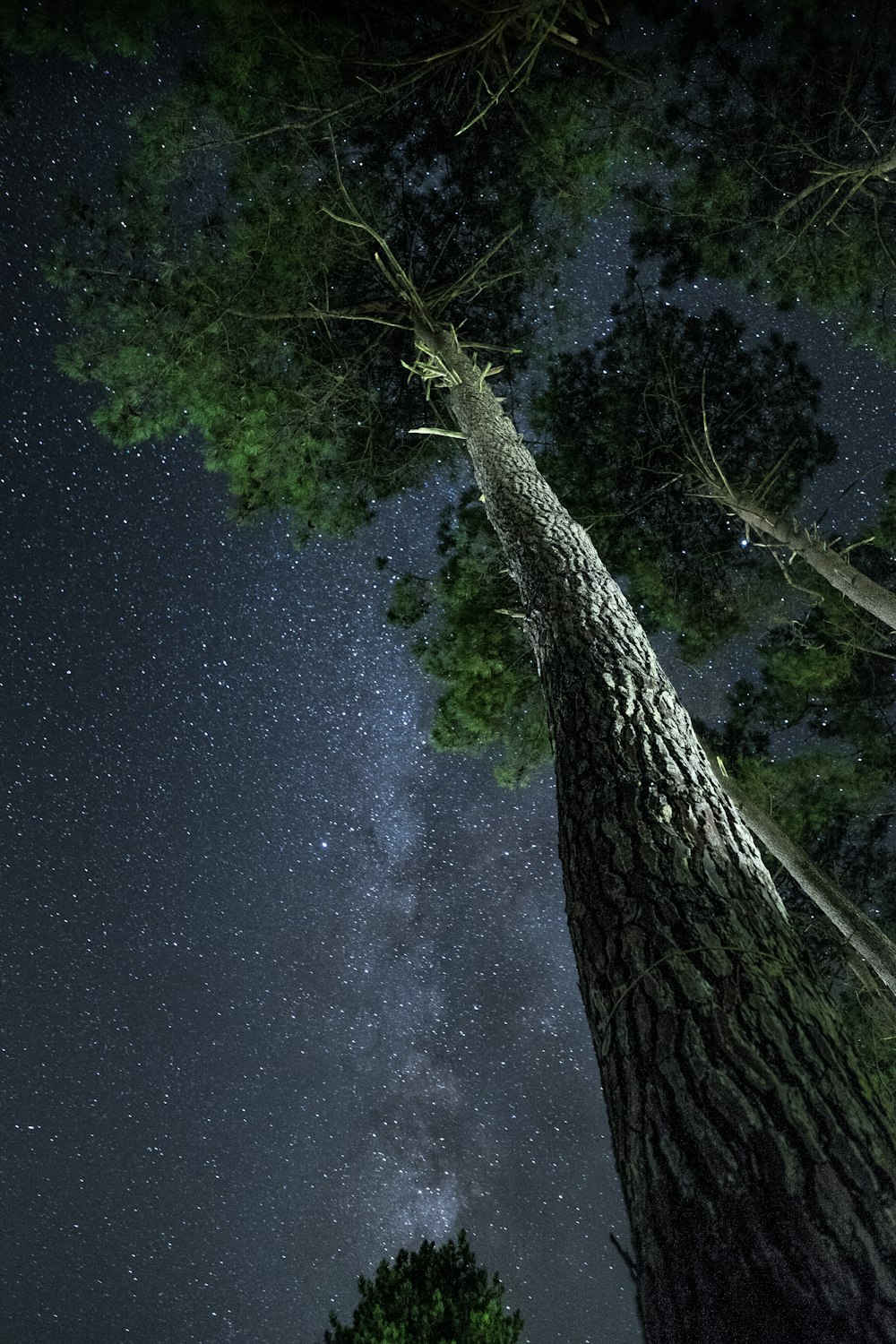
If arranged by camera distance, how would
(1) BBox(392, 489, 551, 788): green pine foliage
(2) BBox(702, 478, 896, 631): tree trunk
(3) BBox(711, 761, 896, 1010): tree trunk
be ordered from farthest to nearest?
(1) BBox(392, 489, 551, 788): green pine foliage → (2) BBox(702, 478, 896, 631): tree trunk → (3) BBox(711, 761, 896, 1010): tree trunk

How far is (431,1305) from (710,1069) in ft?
25.9

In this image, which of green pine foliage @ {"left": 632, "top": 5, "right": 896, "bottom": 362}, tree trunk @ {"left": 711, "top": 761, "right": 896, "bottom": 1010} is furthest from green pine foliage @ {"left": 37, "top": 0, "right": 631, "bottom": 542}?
tree trunk @ {"left": 711, "top": 761, "right": 896, "bottom": 1010}

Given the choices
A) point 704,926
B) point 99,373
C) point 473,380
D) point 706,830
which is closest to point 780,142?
point 473,380

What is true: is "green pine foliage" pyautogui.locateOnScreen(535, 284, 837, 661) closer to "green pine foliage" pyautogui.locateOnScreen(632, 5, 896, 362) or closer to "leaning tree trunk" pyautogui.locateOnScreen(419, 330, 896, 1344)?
"green pine foliage" pyautogui.locateOnScreen(632, 5, 896, 362)

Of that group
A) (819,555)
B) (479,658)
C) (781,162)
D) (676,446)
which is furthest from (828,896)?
(781,162)

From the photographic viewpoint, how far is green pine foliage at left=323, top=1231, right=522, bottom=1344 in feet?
24.0

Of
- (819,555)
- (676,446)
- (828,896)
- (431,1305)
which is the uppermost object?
(676,446)

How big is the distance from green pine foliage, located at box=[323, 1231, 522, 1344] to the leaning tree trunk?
24.1 feet

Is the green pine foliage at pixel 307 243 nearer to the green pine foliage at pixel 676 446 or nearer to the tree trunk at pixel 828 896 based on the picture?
the green pine foliage at pixel 676 446

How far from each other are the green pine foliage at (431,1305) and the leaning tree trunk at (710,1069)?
7347 millimetres

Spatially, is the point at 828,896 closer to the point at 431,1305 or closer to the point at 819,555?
the point at 819,555

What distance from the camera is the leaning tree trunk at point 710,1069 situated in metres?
1.45

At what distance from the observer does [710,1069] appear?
1791 mm

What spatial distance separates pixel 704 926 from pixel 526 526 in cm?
335
